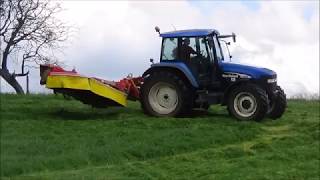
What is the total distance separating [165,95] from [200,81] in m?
0.91

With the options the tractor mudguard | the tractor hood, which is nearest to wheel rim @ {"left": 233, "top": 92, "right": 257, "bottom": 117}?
the tractor hood

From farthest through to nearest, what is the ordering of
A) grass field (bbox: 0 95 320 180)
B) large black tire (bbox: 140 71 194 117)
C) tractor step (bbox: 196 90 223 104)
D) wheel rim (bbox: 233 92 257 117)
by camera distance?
large black tire (bbox: 140 71 194 117) < tractor step (bbox: 196 90 223 104) < wheel rim (bbox: 233 92 257 117) < grass field (bbox: 0 95 320 180)

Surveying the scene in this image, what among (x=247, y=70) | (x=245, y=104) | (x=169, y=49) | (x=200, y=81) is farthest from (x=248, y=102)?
(x=169, y=49)

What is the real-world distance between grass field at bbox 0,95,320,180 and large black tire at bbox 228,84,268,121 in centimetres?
31

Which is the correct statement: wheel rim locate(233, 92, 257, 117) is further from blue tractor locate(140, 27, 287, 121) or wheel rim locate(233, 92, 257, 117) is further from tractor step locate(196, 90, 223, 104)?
tractor step locate(196, 90, 223, 104)

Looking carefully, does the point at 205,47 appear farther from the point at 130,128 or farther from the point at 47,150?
the point at 47,150

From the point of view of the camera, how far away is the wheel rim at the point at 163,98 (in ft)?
Answer: 49.9

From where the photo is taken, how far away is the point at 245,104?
1455cm

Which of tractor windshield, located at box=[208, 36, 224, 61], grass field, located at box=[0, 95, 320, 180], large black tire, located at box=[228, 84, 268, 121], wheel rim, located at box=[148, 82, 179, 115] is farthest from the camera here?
wheel rim, located at box=[148, 82, 179, 115]

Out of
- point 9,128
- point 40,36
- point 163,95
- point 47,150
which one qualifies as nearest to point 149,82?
point 163,95

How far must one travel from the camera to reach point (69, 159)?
34.8 feet

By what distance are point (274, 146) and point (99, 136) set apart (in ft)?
10.7

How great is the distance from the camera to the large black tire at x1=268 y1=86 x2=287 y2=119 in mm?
15219

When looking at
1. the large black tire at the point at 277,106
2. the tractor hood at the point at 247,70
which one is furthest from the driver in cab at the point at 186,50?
the large black tire at the point at 277,106
